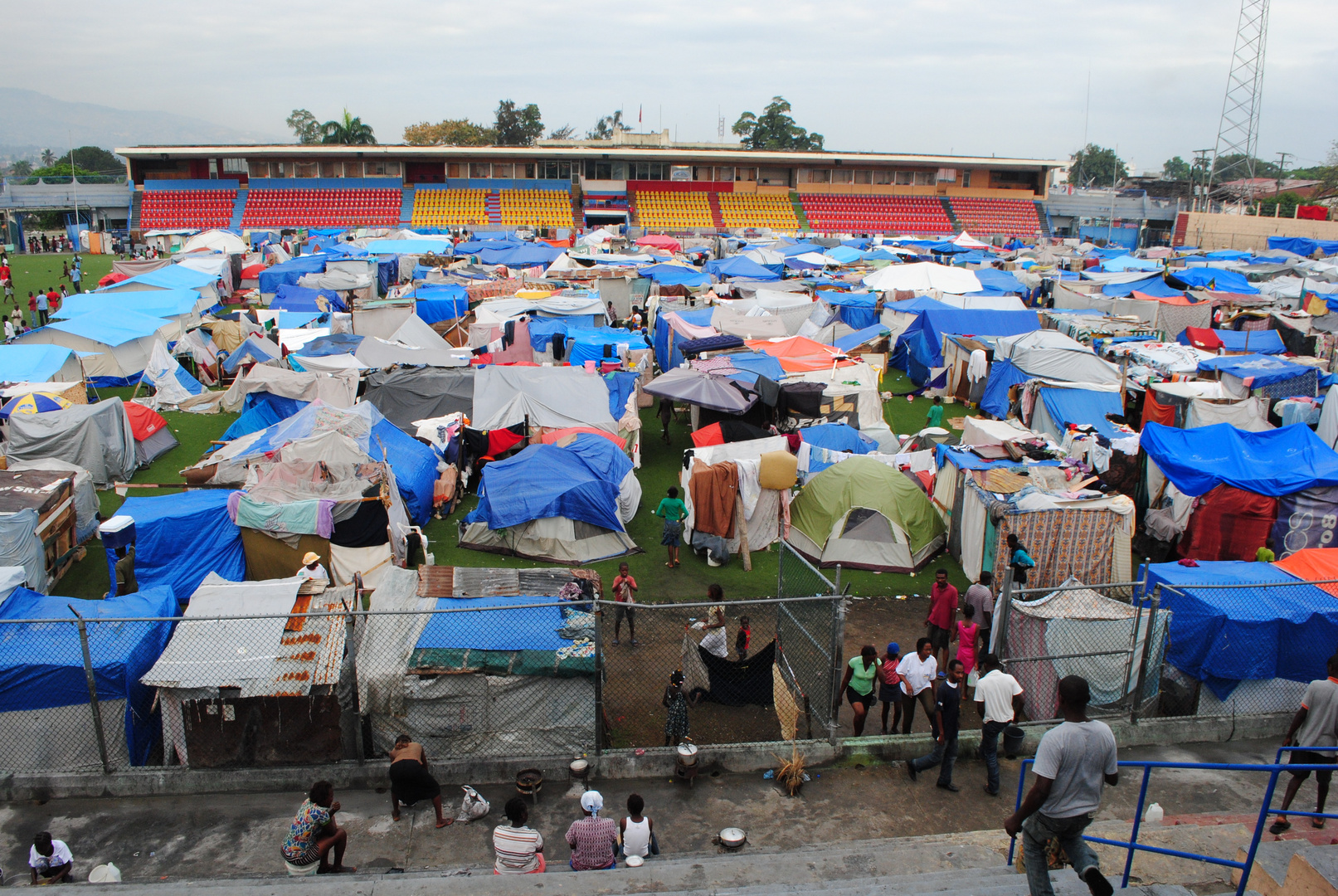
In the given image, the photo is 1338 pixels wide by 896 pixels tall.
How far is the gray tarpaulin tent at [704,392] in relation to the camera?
1398 cm

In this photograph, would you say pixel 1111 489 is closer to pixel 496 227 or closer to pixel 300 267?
pixel 300 267

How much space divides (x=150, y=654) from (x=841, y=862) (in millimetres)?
5684

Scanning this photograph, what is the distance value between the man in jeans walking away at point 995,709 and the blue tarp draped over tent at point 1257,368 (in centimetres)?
1141

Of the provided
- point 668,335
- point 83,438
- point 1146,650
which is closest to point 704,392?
point 668,335

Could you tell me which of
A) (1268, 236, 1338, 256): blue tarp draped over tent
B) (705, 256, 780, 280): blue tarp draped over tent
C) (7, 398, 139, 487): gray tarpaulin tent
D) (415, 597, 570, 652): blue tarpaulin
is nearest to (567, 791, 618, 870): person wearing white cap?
(415, 597, 570, 652): blue tarpaulin

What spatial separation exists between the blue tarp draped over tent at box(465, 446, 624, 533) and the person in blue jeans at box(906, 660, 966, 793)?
5.53 m

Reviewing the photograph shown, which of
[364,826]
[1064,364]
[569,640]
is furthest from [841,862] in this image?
[1064,364]

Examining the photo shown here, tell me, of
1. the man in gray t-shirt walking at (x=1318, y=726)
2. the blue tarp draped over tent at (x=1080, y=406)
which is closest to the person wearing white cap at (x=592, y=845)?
the man in gray t-shirt walking at (x=1318, y=726)

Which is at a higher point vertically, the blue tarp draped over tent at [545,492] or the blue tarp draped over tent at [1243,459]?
the blue tarp draped over tent at [1243,459]

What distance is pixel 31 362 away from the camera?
16703 mm

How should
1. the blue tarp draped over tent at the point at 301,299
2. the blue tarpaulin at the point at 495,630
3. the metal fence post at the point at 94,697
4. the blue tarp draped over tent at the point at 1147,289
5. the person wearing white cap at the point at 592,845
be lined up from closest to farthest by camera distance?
the person wearing white cap at the point at 592,845, the metal fence post at the point at 94,697, the blue tarpaulin at the point at 495,630, the blue tarp draped over tent at the point at 301,299, the blue tarp draped over tent at the point at 1147,289

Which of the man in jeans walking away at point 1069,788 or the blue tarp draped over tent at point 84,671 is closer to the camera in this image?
the man in jeans walking away at point 1069,788

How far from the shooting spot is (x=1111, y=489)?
39.6 feet

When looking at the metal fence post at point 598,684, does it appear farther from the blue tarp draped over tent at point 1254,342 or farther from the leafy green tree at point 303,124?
the leafy green tree at point 303,124
